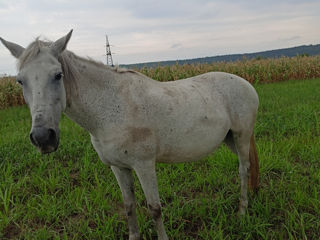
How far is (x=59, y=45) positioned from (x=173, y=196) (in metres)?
2.28

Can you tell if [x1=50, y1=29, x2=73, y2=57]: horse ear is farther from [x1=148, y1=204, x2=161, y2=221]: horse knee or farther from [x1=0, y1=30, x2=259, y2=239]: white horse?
[x1=148, y1=204, x2=161, y2=221]: horse knee

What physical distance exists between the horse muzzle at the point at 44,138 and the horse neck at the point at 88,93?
1.31 ft

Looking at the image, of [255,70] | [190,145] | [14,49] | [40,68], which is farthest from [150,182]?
[255,70]

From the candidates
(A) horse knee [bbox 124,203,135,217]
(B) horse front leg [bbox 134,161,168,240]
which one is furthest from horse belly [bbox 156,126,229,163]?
(A) horse knee [bbox 124,203,135,217]

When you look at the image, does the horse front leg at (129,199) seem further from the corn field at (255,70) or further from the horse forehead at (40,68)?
the corn field at (255,70)

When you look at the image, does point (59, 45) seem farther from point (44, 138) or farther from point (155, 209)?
point (155, 209)

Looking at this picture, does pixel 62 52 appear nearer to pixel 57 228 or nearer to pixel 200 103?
pixel 200 103

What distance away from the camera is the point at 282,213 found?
2.68 metres

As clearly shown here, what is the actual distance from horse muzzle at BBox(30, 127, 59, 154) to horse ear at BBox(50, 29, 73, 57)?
59 cm

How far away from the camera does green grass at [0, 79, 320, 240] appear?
99.0 inches

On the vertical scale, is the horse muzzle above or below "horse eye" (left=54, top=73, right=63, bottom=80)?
below

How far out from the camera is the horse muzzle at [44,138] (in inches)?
60.1

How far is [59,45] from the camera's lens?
1761mm

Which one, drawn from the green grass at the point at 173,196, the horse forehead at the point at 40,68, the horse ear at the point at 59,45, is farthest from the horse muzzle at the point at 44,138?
the green grass at the point at 173,196
